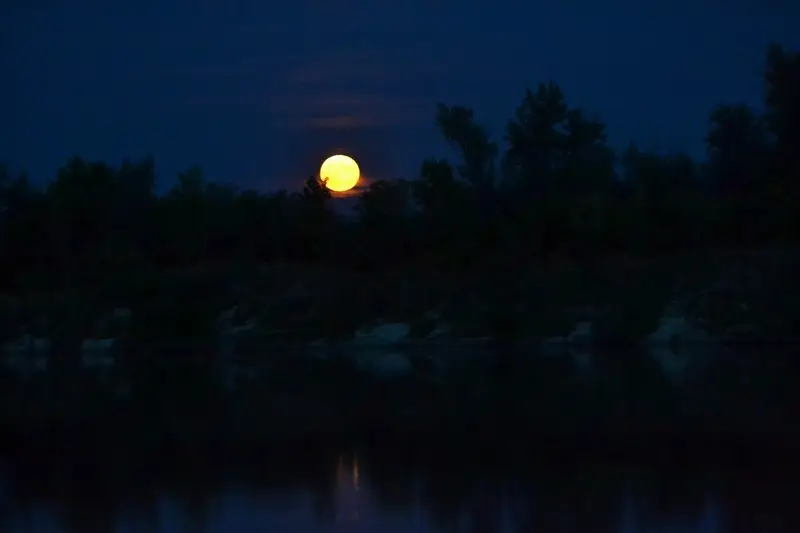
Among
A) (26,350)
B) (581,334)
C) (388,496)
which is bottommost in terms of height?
(388,496)

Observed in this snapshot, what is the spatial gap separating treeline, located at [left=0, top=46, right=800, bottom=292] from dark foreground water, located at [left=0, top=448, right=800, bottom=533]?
1850 cm

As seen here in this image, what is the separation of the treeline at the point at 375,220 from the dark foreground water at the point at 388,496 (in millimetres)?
18502

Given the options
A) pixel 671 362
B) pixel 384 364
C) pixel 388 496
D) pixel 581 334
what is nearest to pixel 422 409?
pixel 388 496

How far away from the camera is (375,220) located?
103 ft

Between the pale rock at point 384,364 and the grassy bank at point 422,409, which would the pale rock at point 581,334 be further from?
the grassy bank at point 422,409

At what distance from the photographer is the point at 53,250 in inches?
1220

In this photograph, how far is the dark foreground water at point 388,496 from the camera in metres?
9.19

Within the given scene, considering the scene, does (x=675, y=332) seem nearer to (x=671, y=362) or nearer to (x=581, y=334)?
(x=581, y=334)

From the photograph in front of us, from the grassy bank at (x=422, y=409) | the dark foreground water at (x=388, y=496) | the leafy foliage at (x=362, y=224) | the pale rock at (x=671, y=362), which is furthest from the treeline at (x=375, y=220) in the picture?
the dark foreground water at (x=388, y=496)

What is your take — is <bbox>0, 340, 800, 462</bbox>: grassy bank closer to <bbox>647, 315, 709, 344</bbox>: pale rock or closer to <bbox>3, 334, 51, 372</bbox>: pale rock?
<bbox>3, 334, 51, 372</bbox>: pale rock

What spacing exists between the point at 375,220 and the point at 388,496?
21244 mm

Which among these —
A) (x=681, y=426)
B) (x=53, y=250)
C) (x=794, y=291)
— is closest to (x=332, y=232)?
(x=53, y=250)

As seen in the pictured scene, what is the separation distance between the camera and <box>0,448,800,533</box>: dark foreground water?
30.1 ft

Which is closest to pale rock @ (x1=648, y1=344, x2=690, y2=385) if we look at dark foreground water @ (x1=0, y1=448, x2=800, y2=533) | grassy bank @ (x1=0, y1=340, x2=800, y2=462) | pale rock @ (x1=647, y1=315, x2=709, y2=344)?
grassy bank @ (x1=0, y1=340, x2=800, y2=462)
